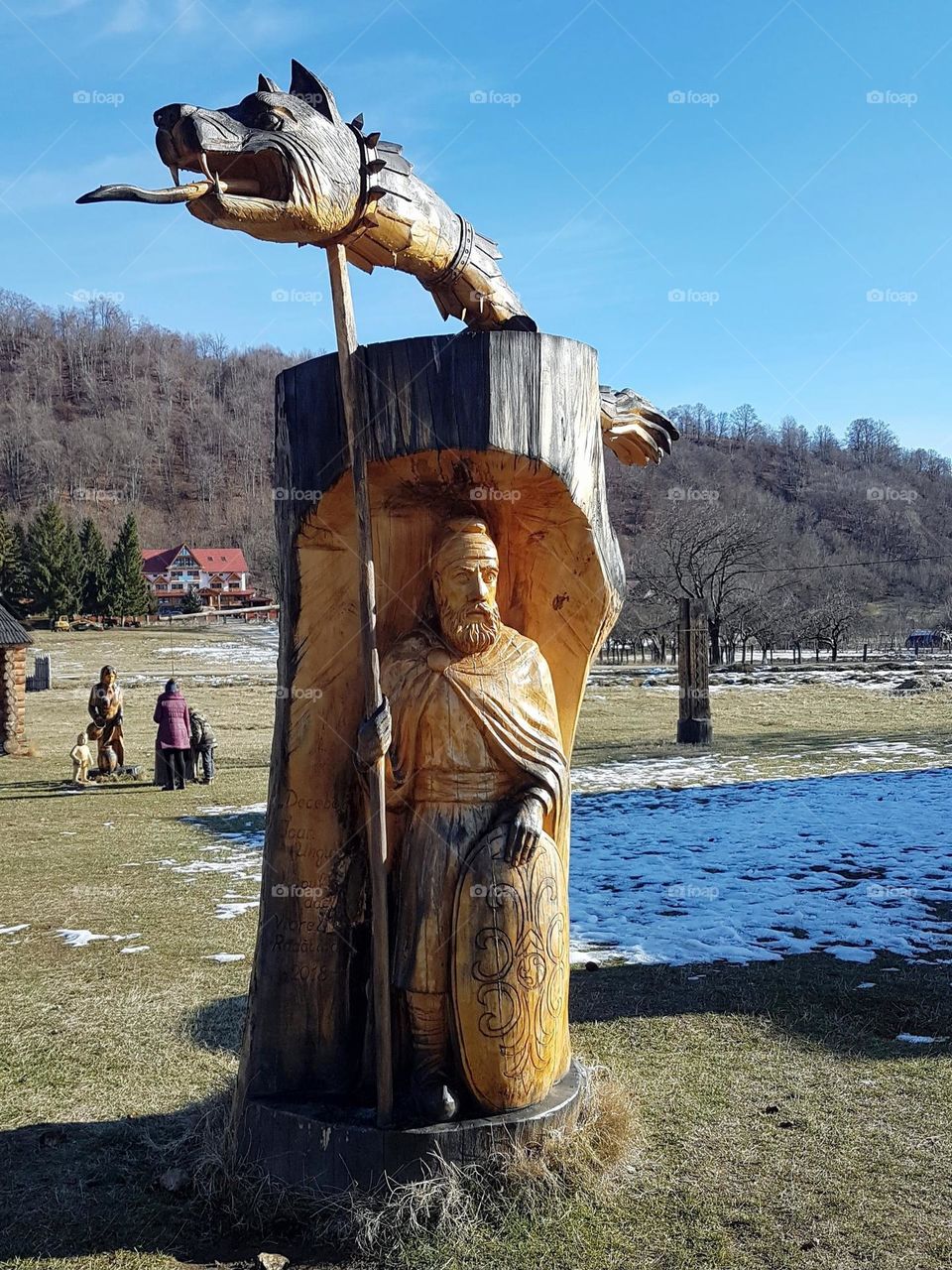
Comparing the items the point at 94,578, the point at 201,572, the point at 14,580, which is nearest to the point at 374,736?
the point at 14,580

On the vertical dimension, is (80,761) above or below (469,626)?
below

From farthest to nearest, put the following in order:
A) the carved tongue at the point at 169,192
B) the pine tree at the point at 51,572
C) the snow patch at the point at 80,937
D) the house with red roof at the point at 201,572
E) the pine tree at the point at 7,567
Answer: the house with red roof at the point at 201,572 < the pine tree at the point at 7,567 < the pine tree at the point at 51,572 < the snow patch at the point at 80,937 < the carved tongue at the point at 169,192

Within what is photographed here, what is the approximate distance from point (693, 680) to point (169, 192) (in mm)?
17175

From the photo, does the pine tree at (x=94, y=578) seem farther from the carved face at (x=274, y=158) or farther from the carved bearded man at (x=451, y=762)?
the carved face at (x=274, y=158)

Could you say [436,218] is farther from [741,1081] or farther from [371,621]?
[741,1081]

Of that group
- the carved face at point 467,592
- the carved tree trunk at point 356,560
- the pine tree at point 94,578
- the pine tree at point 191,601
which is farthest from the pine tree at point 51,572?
the carved face at point 467,592

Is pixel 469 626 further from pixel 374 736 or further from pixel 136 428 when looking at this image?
pixel 136 428

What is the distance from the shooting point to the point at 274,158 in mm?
3416

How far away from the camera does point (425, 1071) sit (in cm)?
385

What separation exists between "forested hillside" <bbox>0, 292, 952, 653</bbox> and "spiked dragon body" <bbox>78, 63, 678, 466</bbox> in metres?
29.7

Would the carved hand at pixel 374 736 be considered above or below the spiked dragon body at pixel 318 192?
below

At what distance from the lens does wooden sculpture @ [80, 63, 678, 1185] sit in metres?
3.74

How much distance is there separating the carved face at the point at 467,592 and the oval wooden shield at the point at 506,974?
0.77 meters

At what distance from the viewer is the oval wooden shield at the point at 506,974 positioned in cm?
380
